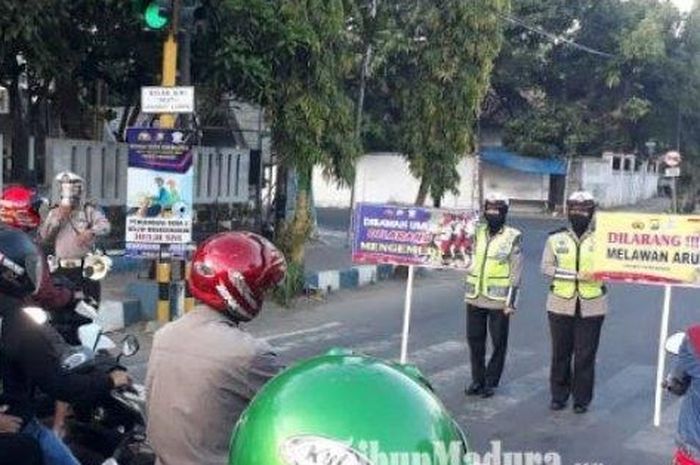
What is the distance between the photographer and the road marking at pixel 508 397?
7.28 m

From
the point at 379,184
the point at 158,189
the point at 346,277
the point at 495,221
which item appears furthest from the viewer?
the point at 379,184

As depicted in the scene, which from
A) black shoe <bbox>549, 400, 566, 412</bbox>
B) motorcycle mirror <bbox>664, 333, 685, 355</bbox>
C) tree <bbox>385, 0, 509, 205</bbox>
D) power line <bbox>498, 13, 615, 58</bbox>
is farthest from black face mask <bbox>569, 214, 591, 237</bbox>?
power line <bbox>498, 13, 615, 58</bbox>

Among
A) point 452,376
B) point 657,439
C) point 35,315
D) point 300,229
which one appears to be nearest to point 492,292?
point 452,376

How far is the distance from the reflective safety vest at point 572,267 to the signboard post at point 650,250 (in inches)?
4.8

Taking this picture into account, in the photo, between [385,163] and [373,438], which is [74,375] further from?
[385,163]

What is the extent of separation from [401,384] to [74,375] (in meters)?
2.25

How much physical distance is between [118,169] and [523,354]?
6420 millimetres

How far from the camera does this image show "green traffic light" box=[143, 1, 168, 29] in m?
8.74

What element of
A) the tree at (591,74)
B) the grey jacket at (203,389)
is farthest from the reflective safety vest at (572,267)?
the tree at (591,74)

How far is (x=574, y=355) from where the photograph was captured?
7.62 metres

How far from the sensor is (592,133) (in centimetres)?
3775

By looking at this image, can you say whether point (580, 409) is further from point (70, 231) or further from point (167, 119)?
point (167, 119)

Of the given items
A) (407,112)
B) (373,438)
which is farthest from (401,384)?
(407,112)

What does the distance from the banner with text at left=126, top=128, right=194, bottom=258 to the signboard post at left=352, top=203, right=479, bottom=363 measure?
6.17 feet
